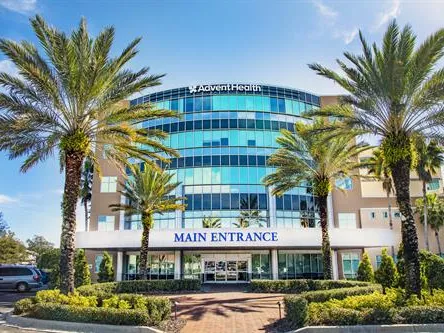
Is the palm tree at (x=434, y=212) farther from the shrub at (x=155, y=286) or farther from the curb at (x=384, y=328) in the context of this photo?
the curb at (x=384, y=328)

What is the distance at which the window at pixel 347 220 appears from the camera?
42031mm

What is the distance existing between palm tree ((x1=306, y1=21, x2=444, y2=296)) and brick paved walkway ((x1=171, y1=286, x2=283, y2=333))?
6.22 meters

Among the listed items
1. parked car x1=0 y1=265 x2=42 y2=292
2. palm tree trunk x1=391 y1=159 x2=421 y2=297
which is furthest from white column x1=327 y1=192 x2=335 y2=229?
parked car x1=0 y1=265 x2=42 y2=292

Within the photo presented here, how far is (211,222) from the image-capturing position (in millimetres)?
38469

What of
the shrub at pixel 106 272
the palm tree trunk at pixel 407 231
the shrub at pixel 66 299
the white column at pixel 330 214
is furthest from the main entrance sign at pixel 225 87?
the shrub at pixel 66 299

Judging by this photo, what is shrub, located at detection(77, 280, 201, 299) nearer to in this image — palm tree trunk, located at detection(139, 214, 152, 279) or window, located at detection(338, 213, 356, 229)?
palm tree trunk, located at detection(139, 214, 152, 279)

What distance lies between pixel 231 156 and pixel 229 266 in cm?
1099

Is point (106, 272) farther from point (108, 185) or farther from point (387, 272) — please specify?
point (387, 272)

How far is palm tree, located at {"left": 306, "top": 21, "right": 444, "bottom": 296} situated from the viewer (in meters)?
16.0

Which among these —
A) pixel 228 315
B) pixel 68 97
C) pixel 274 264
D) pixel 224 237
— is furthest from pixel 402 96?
pixel 274 264

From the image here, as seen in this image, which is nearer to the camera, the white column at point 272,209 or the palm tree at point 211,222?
the palm tree at point 211,222

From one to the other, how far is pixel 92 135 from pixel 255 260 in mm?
24587

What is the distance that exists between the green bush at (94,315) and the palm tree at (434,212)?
40374mm

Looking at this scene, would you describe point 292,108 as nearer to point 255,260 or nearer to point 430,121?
point 255,260
